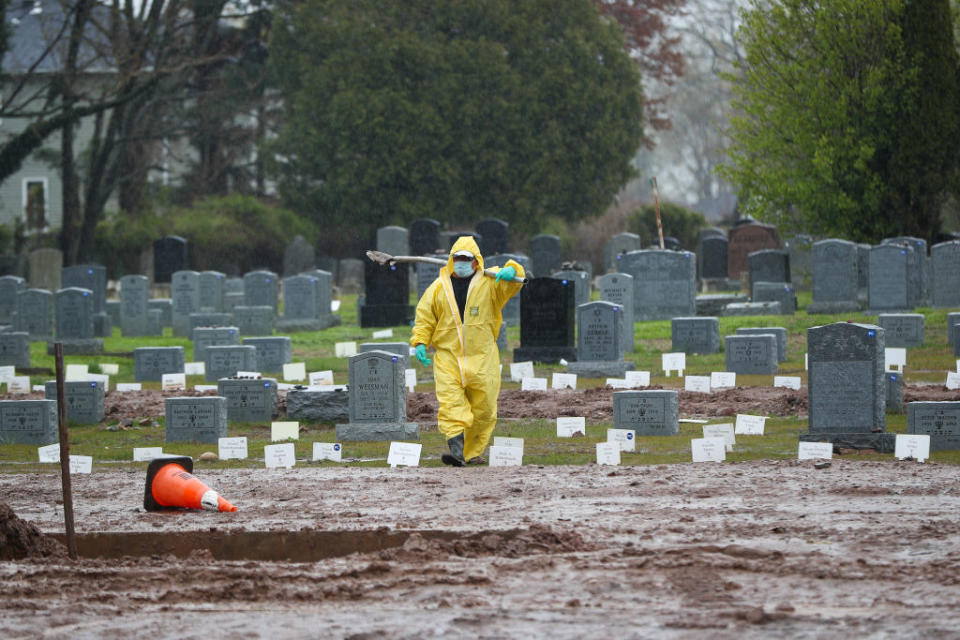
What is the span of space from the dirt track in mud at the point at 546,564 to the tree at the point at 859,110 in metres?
18.9

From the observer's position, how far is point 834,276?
2612 cm

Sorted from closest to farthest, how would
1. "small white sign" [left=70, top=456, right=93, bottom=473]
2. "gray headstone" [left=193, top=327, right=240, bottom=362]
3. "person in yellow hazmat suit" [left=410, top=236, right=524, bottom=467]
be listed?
"person in yellow hazmat suit" [left=410, top=236, right=524, bottom=467]
"small white sign" [left=70, top=456, right=93, bottom=473]
"gray headstone" [left=193, top=327, right=240, bottom=362]

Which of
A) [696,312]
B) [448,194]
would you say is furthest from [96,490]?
[448,194]

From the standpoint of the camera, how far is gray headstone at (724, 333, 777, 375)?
18.8m

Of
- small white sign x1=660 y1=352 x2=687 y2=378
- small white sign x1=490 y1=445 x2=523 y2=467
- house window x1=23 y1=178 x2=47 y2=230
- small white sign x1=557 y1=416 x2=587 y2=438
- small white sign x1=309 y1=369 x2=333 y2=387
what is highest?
house window x1=23 y1=178 x2=47 y2=230

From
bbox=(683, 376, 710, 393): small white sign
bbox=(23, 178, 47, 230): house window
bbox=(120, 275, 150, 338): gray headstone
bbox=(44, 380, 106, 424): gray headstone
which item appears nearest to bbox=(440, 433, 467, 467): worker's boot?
bbox=(683, 376, 710, 393): small white sign

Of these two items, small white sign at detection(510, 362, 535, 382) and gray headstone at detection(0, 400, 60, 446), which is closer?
gray headstone at detection(0, 400, 60, 446)

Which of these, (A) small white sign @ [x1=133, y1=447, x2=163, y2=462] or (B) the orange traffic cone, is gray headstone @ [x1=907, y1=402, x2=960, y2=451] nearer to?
(B) the orange traffic cone

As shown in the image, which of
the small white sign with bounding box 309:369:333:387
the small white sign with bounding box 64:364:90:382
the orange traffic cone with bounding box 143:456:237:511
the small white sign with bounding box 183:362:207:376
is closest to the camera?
the orange traffic cone with bounding box 143:456:237:511

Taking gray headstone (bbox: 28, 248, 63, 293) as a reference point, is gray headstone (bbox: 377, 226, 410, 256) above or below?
above

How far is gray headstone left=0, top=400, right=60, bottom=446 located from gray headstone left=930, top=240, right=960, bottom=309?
636 inches

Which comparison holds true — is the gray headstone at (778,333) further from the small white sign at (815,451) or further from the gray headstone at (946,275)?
the small white sign at (815,451)

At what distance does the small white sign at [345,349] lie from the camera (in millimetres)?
22562

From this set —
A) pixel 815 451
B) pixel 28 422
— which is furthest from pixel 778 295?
pixel 28 422
